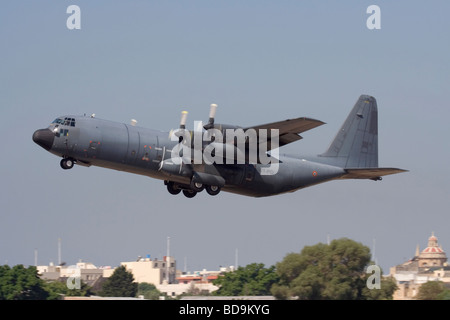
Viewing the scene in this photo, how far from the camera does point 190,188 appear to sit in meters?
35.9

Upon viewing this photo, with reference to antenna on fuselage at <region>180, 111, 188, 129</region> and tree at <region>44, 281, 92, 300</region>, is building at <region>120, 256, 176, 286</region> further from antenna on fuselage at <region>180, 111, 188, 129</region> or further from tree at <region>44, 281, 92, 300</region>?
antenna on fuselage at <region>180, 111, 188, 129</region>

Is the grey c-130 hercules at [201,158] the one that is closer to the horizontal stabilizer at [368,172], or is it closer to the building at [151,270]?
the horizontal stabilizer at [368,172]

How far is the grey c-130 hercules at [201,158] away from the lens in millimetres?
32031

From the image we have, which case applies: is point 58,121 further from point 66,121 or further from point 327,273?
point 327,273

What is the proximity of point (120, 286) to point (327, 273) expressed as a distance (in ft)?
58.2

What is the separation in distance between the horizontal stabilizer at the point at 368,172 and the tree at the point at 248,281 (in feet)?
76.3

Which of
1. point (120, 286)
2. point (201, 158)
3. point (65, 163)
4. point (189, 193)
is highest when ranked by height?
point (201, 158)

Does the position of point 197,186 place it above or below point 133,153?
below

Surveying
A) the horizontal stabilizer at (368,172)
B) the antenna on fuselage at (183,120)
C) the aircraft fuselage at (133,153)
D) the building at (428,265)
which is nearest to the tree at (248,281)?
the horizontal stabilizer at (368,172)

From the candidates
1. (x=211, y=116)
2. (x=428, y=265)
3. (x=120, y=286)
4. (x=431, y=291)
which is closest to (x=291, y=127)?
Result: (x=211, y=116)

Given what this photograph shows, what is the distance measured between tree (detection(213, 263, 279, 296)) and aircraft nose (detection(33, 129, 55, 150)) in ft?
98.4
